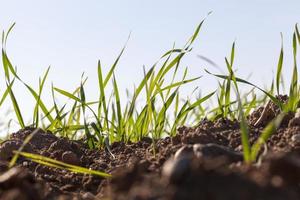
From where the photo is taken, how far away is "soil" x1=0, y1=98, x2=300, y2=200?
0.91 metres

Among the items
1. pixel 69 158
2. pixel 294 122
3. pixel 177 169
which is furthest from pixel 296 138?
pixel 69 158

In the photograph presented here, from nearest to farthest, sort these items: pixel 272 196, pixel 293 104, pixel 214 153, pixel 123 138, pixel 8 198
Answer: pixel 272 196 → pixel 8 198 → pixel 214 153 → pixel 293 104 → pixel 123 138

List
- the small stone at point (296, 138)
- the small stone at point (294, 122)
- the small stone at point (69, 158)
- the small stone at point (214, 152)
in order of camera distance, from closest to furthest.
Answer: the small stone at point (214, 152)
the small stone at point (296, 138)
the small stone at point (294, 122)
the small stone at point (69, 158)

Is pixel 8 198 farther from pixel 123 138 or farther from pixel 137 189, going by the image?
pixel 123 138

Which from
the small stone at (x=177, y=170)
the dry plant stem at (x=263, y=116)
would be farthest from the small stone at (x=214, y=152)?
the dry plant stem at (x=263, y=116)

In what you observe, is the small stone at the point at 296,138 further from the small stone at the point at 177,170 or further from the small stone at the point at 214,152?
the small stone at the point at 177,170

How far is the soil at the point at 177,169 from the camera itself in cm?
91

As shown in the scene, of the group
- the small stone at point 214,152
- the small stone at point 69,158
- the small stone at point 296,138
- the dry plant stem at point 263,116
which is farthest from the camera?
the dry plant stem at point 263,116

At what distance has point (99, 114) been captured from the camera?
8.52 ft

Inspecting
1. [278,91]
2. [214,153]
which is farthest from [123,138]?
[214,153]

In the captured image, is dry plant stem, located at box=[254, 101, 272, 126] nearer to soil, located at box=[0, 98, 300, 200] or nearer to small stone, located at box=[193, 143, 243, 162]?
soil, located at box=[0, 98, 300, 200]

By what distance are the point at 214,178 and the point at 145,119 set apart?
1544 mm

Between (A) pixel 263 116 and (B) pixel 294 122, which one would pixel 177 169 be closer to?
(B) pixel 294 122

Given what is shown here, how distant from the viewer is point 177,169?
97 cm
